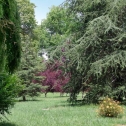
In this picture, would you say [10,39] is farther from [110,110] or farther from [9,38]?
[110,110]

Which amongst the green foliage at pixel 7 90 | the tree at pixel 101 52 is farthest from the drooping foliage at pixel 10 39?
the tree at pixel 101 52

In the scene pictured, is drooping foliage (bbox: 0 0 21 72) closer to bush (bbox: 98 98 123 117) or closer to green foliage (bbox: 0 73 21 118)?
green foliage (bbox: 0 73 21 118)

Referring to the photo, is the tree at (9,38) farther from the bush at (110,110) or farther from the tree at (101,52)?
the tree at (101,52)

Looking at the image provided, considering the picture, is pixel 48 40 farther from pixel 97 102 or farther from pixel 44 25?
pixel 97 102

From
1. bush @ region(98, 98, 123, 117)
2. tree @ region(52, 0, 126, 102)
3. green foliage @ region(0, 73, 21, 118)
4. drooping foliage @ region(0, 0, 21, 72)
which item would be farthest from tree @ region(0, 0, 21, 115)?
tree @ region(52, 0, 126, 102)

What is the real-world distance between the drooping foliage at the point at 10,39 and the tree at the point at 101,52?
10.4 m

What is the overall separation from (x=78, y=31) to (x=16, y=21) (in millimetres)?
14407

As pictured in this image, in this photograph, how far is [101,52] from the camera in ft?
56.0

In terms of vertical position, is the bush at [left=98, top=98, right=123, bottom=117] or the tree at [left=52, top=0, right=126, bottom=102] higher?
the tree at [left=52, top=0, right=126, bottom=102]

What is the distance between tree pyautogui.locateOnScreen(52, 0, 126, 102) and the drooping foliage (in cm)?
1038

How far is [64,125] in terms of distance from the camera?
28.2 feet

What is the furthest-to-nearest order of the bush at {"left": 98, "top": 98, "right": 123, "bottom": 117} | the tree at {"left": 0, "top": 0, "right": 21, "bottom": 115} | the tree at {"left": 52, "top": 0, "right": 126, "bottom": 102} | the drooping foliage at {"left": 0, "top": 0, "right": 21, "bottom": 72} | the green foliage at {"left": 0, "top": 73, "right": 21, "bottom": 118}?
the tree at {"left": 52, "top": 0, "right": 126, "bottom": 102} → the bush at {"left": 98, "top": 98, "right": 123, "bottom": 117} → the green foliage at {"left": 0, "top": 73, "right": 21, "bottom": 118} → the drooping foliage at {"left": 0, "top": 0, "right": 21, "bottom": 72} → the tree at {"left": 0, "top": 0, "right": 21, "bottom": 115}

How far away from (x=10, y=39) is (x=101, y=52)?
13.1 metres

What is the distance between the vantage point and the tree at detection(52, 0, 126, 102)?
Result: 51.0 ft
